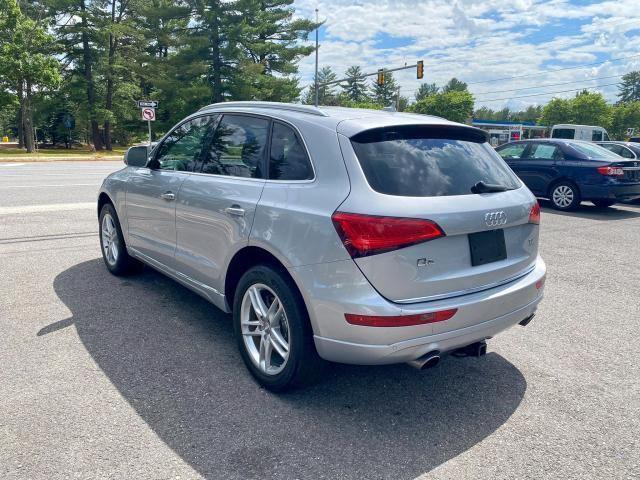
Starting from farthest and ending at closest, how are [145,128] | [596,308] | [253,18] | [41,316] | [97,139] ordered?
1. [145,128]
2. [97,139]
3. [253,18]
4. [596,308]
5. [41,316]

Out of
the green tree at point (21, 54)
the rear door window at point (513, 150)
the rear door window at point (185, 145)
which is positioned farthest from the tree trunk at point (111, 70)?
the rear door window at point (185, 145)

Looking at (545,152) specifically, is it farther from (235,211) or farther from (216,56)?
(216,56)

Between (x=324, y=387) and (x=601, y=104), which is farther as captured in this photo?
(x=601, y=104)

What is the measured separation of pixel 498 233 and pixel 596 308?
261cm

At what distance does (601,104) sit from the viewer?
7556cm

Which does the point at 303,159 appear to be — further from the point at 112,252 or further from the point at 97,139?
the point at 97,139

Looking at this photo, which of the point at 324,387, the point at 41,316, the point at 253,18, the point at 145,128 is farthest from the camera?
the point at 145,128

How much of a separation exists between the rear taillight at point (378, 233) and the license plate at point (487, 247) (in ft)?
1.26

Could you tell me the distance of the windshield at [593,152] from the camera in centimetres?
1104

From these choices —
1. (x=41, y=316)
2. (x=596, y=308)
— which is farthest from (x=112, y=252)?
(x=596, y=308)

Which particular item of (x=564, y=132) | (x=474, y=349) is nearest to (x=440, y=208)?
(x=474, y=349)

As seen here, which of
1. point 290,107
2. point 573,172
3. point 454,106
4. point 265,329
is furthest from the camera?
point 454,106

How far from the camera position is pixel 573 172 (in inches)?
435

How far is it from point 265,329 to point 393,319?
0.94 m
